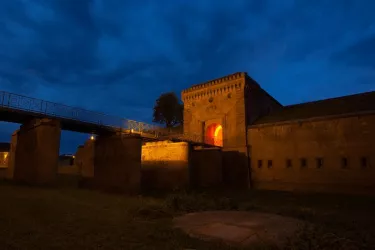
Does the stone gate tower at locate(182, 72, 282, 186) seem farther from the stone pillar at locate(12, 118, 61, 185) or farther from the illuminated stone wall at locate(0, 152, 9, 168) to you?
the illuminated stone wall at locate(0, 152, 9, 168)

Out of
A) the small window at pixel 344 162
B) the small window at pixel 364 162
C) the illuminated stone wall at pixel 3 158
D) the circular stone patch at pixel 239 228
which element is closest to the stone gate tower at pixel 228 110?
the small window at pixel 344 162

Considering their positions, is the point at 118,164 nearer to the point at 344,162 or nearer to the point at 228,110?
the point at 228,110

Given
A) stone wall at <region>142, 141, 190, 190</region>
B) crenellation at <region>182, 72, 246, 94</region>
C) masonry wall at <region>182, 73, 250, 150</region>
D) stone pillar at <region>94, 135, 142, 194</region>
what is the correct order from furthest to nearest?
crenellation at <region>182, 72, 246, 94</region>, masonry wall at <region>182, 73, 250, 150</region>, stone wall at <region>142, 141, 190, 190</region>, stone pillar at <region>94, 135, 142, 194</region>

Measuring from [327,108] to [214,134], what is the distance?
11.9m

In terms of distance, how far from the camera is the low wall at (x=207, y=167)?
2525 centimetres

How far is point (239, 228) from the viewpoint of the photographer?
7.66 m

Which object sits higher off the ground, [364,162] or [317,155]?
[317,155]

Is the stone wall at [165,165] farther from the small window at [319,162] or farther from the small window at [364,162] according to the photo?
the small window at [364,162]

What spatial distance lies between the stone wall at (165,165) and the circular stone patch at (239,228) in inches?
511

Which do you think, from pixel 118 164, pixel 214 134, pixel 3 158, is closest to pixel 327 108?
pixel 214 134

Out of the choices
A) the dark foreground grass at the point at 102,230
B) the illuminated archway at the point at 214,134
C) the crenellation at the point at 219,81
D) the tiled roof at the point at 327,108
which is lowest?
the dark foreground grass at the point at 102,230

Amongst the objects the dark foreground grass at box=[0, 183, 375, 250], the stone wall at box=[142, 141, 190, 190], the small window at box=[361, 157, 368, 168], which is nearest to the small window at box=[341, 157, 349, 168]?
the small window at box=[361, 157, 368, 168]

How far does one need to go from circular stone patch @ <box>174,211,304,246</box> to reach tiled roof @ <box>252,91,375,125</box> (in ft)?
56.1

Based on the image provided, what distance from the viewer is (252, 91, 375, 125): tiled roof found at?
73.7 feet
